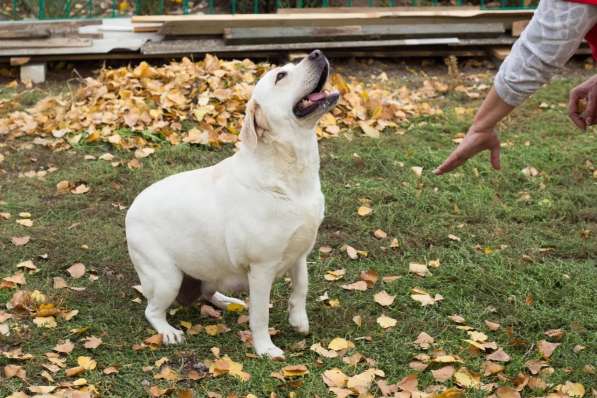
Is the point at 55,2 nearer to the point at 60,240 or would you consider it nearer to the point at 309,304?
the point at 60,240

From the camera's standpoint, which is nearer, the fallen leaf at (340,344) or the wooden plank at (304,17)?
the fallen leaf at (340,344)

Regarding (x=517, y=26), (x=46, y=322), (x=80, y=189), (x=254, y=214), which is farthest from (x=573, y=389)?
(x=517, y=26)

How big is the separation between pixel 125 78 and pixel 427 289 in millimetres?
4071

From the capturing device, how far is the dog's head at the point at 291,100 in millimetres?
3838

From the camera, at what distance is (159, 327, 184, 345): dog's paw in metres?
4.36

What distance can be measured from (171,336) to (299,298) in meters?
0.66

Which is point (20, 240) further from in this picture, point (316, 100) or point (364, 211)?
point (316, 100)

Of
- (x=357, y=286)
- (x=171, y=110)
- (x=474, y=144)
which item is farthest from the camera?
(x=171, y=110)

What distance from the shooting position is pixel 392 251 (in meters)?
5.42

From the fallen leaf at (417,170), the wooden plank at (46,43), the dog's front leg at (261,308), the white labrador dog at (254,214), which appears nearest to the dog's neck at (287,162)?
the white labrador dog at (254,214)

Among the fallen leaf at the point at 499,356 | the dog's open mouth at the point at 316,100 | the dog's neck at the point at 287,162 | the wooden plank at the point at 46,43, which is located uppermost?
the dog's open mouth at the point at 316,100

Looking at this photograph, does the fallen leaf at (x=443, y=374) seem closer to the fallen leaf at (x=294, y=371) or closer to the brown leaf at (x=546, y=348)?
the brown leaf at (x=546, y=348)

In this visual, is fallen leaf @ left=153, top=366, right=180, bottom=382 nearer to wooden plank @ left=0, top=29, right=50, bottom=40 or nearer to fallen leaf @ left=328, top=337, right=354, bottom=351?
fallen leaf @ left=328, top=337, right=354, bottom=351

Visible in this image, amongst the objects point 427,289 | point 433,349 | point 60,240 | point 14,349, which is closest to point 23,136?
point 60,240
